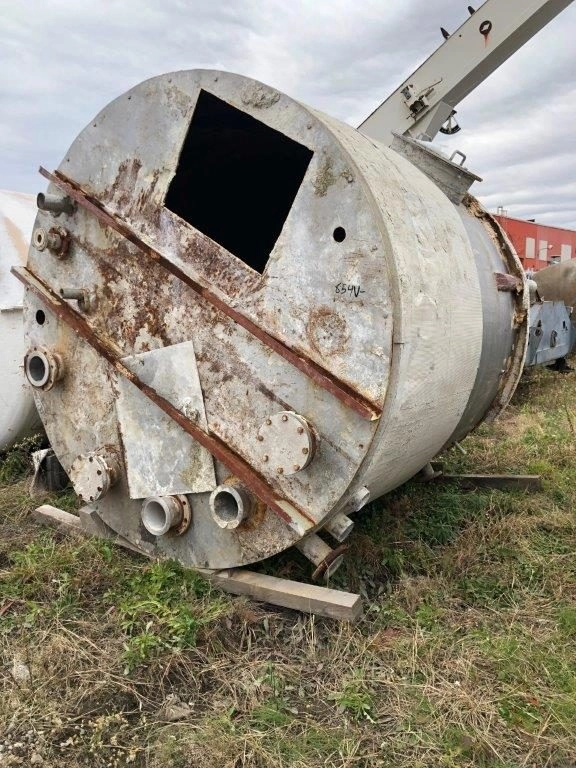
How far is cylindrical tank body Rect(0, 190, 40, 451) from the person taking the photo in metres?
4.18

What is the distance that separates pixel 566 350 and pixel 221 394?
6569 millimetres

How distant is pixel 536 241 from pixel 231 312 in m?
14.3

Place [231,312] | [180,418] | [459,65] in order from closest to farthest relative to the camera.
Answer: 1. [231,312]
2. [180,418]
3. [459,65]

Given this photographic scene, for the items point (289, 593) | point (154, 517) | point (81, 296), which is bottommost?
point (289, 593)

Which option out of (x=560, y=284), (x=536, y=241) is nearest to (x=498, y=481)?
(x=560, y=284)

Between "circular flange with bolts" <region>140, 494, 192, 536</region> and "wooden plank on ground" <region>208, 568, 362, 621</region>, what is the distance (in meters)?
0.27

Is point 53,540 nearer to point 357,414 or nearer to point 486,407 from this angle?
point 357,414

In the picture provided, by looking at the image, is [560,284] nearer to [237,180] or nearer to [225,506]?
[237,180]

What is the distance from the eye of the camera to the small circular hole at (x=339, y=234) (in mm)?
2395

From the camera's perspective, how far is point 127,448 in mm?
3020

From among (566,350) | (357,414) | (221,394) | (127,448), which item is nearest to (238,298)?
(221,394)

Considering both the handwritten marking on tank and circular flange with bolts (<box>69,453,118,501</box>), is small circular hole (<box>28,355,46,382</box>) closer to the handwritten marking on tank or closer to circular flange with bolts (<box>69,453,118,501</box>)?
circular flange with bolts (<box>69,453,118,501</box>)

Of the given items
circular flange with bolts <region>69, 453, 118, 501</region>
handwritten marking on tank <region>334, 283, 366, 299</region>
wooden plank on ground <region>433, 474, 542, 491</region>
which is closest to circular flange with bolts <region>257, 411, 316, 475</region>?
handwritten marking on tank <region>334, 283, 366, 299</region>

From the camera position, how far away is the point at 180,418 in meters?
2.79
